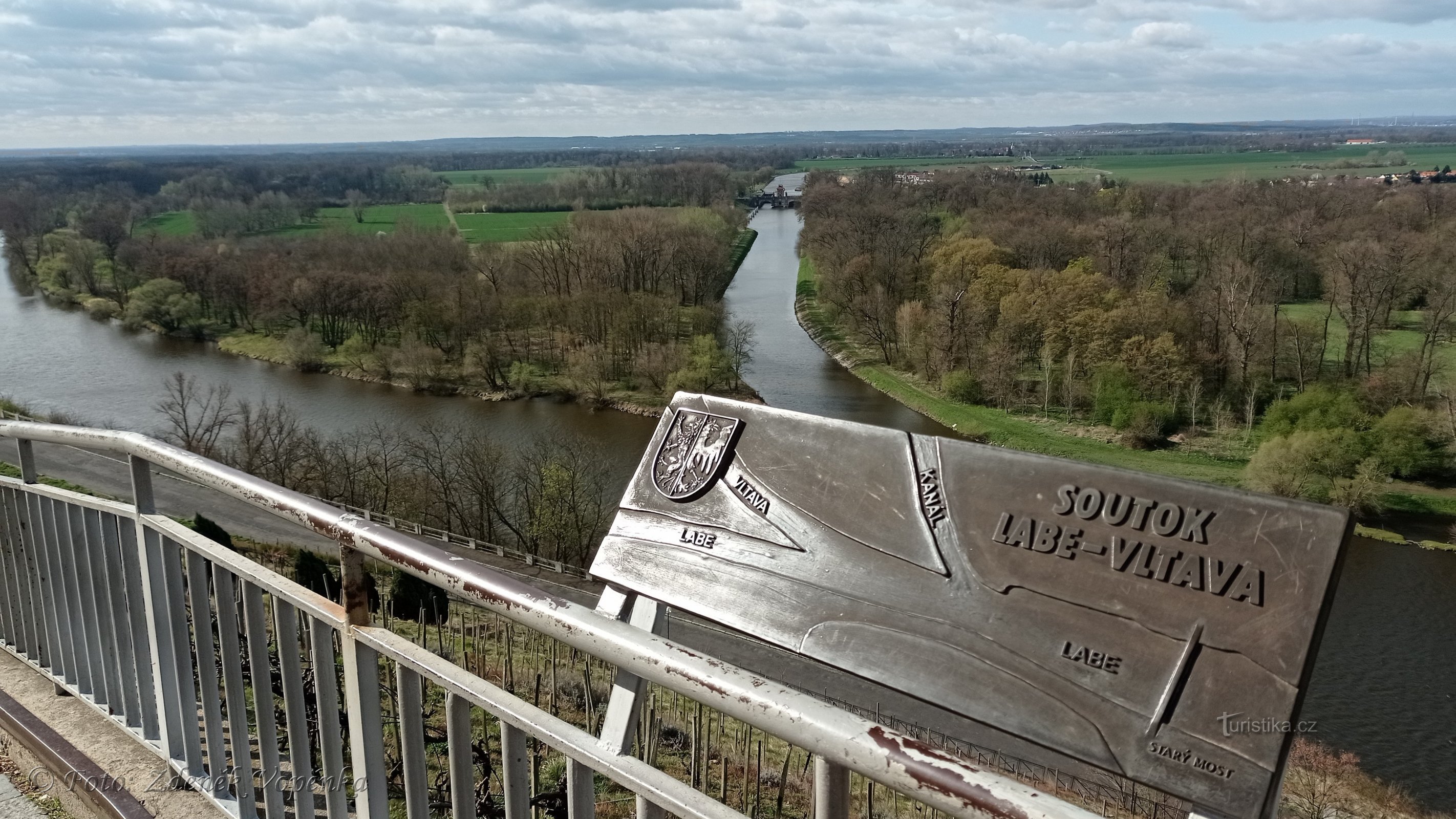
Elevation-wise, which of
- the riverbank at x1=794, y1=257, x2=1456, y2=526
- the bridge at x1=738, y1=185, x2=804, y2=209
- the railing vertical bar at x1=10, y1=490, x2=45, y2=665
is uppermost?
the railing vertical bar at x1=10, y1=490, x2=45, y2=665

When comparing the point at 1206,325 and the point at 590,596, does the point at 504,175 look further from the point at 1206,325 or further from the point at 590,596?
the point at 590,596

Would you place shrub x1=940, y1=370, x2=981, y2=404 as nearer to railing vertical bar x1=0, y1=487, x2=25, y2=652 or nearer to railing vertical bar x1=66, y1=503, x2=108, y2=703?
railing vertical bar x1=0, y1=487, x2=25, y2=652

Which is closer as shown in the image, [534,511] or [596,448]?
[534,511]

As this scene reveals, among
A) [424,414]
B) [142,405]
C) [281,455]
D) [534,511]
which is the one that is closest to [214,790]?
[534,511]

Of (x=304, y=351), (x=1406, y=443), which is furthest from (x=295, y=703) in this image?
(x=304, y=351)

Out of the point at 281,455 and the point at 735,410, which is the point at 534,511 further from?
the point at 735,410

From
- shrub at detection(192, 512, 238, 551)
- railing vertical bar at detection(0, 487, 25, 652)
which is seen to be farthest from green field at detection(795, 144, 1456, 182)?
railing vertical bar at detection(0, 487, 25, 652)

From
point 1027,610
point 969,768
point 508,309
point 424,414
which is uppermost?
point 969,768
